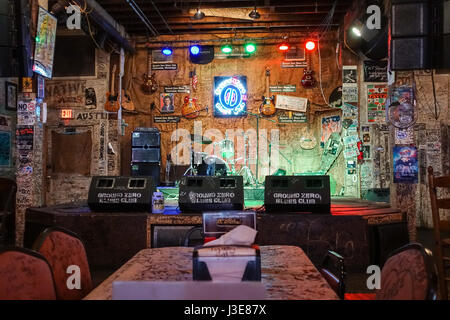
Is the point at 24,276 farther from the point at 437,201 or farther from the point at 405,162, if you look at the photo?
the point at 405,162

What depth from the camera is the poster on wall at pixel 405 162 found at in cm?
401

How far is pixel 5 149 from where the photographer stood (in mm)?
6430

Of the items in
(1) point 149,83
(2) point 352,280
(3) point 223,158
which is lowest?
(2) point 352,280

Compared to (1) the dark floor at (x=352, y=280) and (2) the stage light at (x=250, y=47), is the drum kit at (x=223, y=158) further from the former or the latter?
(1) the dark floor at (x=352, y=280)

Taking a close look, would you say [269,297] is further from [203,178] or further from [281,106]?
[281,106]

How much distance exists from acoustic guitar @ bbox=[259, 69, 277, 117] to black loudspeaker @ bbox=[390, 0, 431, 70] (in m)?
4.34

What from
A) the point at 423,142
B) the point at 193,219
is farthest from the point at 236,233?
the point at 423,142

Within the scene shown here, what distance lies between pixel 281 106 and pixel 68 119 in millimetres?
4974

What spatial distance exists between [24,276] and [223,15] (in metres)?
6.99

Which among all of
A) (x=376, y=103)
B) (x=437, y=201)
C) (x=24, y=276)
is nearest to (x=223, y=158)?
(x=376, y=103)

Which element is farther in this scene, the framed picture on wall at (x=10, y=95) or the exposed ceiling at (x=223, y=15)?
the exposed ceiling at (x=223, y=15)

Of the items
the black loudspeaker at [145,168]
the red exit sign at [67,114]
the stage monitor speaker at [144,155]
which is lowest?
the black loudspeaker at [145,168]

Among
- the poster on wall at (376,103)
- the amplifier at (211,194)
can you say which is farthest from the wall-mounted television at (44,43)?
the poster on wall at (376,103)

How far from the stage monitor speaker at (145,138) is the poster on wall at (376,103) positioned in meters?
4.64
